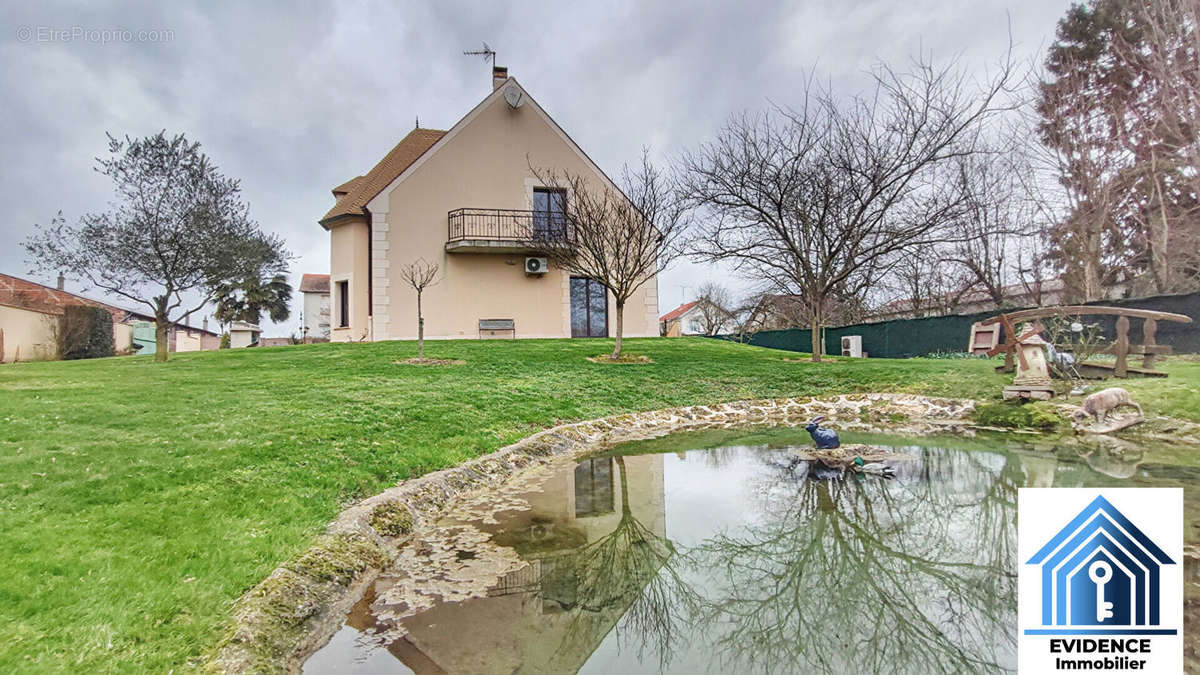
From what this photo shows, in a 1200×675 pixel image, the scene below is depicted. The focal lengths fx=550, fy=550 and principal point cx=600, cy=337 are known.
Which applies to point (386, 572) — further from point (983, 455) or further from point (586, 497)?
point (983, 455)

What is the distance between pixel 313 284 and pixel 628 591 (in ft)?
135

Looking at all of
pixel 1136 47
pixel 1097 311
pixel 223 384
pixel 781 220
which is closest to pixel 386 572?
pixel 223 384

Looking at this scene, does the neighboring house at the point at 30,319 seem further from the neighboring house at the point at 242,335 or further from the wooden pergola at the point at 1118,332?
the wooden pergola at the point at 1118,332

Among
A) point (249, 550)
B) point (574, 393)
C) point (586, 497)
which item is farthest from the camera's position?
point (574, 393)

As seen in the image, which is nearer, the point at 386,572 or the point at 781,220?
the point at 386,572

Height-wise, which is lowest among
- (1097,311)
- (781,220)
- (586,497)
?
(586,497)

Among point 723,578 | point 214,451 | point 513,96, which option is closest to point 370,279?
point 513,96

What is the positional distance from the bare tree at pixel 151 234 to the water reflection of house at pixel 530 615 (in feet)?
47.9

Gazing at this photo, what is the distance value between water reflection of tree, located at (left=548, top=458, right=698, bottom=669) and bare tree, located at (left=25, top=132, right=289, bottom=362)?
15.2 m

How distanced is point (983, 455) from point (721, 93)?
521 inches

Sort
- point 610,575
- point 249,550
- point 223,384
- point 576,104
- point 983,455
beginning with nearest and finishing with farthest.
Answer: point 249,550 → point 610,575 → point 983,455 → point 223,384 → point 576,104

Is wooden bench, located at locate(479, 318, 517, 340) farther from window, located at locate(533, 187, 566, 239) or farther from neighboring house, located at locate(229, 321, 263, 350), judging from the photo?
neighboring house, located at locate(229, 321, 263, 350)

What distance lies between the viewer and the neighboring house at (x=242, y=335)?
34.9 m

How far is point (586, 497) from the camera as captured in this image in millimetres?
5551
